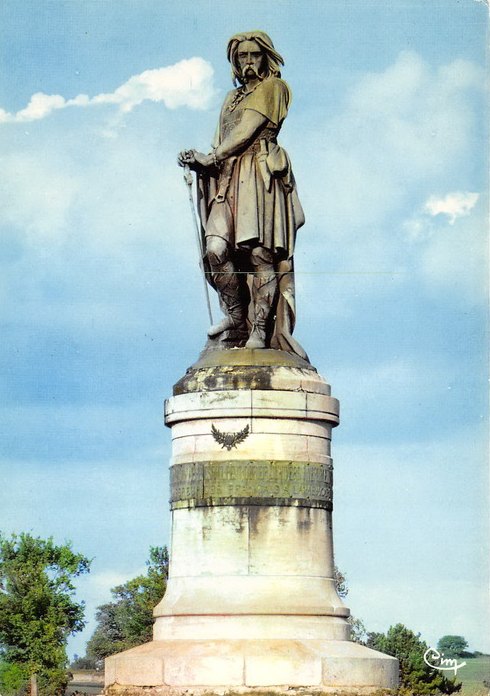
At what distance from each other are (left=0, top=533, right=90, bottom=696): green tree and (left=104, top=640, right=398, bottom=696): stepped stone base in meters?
14.0

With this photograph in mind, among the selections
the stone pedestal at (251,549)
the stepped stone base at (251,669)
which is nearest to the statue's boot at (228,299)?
the stone pedestal at (251,549)

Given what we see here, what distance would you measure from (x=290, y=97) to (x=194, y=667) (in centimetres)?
845

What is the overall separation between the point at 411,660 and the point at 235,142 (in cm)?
1737

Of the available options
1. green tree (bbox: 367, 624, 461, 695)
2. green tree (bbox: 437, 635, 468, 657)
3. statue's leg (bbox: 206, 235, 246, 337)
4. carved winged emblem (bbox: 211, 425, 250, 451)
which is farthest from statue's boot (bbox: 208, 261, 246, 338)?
green tree (bbox: 367, 624, 461, 695)

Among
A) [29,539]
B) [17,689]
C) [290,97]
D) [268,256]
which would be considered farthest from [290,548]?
[29,539]

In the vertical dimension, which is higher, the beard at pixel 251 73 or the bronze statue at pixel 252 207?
the beard at pixel 251 73

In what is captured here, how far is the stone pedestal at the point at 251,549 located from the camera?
24.3 metres

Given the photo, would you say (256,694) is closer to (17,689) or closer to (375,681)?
(375,681)

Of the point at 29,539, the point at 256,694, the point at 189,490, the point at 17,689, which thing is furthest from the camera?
the point at 29,539

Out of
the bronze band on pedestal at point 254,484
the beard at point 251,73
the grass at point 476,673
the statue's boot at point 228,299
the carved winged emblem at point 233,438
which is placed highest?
the beard at point 251,73

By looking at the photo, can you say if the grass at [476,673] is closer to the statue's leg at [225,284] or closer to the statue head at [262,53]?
the statue's leg at [225,284]

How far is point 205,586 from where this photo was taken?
25.2m

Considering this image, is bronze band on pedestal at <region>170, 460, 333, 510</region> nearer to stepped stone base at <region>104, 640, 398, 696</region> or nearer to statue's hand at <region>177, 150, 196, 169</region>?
stepped stone base at <region>104, 640, 398, 696</region>

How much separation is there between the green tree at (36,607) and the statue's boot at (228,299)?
1356cm
